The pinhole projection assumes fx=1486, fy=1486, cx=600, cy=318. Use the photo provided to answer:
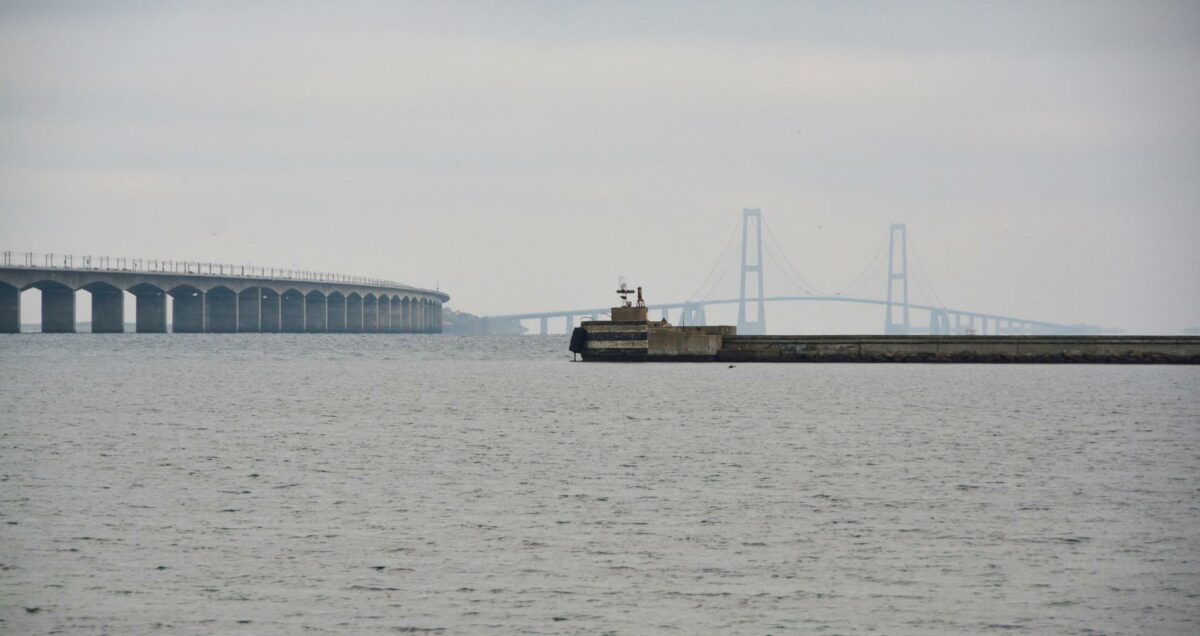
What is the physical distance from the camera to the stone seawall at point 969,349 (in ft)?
359

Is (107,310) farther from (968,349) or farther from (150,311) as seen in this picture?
(968,349)

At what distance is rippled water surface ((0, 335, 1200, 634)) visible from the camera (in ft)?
65.7

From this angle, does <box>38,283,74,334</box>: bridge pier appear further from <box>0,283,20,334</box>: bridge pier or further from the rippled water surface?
the rippled water surface

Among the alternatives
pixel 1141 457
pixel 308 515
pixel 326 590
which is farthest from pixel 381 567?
pixel 1141 457

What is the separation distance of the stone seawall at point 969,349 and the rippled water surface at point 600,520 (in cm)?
4873

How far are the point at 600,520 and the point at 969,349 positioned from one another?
89.7m

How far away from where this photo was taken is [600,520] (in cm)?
2795

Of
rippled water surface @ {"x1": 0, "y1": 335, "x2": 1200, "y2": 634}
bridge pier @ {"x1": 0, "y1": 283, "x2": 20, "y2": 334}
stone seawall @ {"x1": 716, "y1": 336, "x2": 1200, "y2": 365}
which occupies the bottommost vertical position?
rippled water surface @ {"x1": 0, "y1": 335, "x2": 1200, "y2": 634}

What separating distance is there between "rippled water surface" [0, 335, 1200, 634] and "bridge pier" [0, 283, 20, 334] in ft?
383

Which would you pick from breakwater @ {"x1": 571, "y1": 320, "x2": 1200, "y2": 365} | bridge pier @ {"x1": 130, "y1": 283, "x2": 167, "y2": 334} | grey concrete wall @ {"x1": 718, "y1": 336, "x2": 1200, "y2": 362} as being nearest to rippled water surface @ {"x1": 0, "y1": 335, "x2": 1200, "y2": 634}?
breakwater @ {"x1": 571, "y1": 320, "x2": 1200, "y2": 365}

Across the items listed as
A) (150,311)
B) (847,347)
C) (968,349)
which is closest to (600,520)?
(847,347)

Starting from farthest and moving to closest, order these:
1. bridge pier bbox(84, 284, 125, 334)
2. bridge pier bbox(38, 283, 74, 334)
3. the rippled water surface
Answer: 1. bridge pier bbox(84, 284, 125, 334)
2. bridge pier bbox(38, 283, 74, 334)
3. the rippled water surface

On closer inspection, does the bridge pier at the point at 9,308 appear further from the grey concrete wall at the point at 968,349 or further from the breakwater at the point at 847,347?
the grey concrete wall at the point at 968,349

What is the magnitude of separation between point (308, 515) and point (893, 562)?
37.5ft
